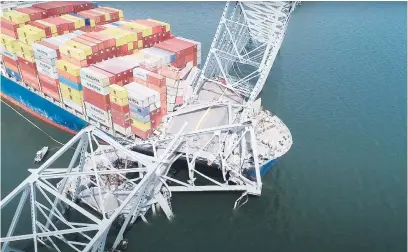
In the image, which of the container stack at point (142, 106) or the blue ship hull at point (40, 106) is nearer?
the container stack at point (142, 106)

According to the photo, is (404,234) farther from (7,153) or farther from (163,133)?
(7,153)

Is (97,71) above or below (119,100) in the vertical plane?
above

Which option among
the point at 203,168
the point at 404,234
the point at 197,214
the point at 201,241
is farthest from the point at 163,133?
the point at 404,234

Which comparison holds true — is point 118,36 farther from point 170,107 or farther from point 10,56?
point 10,56

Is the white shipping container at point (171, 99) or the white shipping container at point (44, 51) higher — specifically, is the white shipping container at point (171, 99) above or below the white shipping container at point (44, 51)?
below

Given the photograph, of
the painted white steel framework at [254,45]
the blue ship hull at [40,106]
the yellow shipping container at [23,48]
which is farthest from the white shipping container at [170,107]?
the yellow shipping container at [23,48]

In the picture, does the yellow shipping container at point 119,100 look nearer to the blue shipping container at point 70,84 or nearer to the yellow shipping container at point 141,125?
the yellow shipping container at point 141,125

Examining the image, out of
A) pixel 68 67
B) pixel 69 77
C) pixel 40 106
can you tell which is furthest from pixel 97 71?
pixel 40 106
